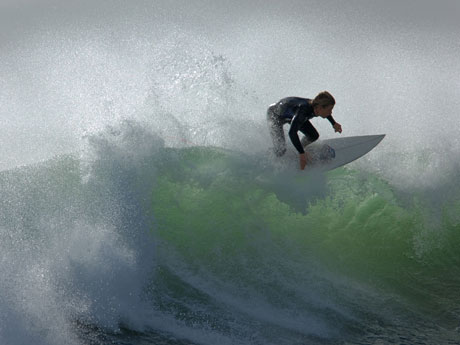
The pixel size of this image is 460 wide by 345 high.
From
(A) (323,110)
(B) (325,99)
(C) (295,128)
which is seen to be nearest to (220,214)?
(C) (295,128)

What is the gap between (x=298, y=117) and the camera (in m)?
6.68

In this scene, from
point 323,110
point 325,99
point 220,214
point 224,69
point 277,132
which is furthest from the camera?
point 224,69

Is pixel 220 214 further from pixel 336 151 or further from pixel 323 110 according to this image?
pixel 323 110

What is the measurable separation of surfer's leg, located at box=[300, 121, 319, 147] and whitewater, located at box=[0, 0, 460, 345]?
1.53 ft

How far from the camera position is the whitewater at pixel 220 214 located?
5840mm

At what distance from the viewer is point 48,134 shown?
10000mm

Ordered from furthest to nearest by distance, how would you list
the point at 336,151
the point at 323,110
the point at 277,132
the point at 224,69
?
the point at 224,69, the point at 336,151, the point at 277,132, the point at 323,110

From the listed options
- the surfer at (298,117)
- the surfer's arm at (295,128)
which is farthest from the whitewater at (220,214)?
the surfer's arm at (295,128)

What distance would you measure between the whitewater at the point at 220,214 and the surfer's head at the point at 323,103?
95 cm

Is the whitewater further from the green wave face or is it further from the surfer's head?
the surfer's head

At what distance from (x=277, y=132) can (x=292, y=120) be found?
49 centimetres

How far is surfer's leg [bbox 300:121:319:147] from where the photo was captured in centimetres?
712

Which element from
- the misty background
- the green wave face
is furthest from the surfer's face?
the misty background

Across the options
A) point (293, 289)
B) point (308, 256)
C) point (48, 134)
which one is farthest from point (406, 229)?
point (48, 134)
